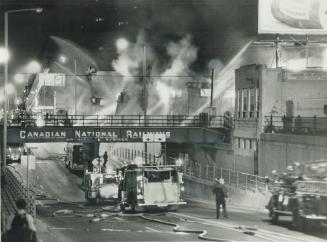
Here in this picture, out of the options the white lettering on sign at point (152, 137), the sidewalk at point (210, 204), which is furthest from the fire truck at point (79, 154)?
the sidewalk at point (210, 204)

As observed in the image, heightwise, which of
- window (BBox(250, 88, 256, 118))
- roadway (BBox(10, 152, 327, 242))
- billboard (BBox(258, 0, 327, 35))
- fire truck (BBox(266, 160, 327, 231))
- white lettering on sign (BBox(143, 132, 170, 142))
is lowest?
roadway (BBox(10, 152, 327, 242))

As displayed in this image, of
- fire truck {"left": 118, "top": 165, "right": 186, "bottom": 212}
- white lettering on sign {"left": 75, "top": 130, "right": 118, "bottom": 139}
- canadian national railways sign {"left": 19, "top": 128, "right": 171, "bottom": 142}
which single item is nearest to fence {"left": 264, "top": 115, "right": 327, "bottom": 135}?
canadian national railways sign {"left": 19, "top": 128, "right": 171, "bottom": 142}

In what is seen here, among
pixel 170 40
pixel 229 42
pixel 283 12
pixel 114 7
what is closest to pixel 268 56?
pixel 229 42

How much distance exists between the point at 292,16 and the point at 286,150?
22.5 feet

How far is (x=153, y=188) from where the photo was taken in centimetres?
2514

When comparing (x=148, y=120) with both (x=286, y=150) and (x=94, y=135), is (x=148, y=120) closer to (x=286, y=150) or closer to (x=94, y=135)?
(x=94, y=135)

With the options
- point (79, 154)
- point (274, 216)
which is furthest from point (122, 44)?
point (274, 216)

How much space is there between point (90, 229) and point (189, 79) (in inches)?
1728

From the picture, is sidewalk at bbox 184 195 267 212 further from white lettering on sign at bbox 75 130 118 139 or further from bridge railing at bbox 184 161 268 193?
white lettering on sign at bbox 75 130 118 139

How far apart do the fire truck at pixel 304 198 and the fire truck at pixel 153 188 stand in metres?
5.87

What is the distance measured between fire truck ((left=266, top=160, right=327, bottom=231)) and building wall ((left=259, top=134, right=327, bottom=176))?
6.07 m

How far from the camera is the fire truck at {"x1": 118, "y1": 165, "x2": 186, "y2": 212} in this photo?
2491 cm

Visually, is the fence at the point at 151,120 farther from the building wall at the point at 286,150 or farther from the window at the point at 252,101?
the building wall at the point at 286,150

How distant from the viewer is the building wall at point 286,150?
86.6 ft
